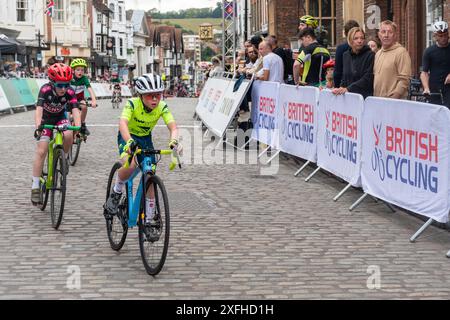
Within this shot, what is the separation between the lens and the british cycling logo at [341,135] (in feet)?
35.7

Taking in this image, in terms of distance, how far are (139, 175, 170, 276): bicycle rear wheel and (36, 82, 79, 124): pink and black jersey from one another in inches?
140

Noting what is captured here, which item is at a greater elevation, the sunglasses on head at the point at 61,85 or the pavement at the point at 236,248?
the sunglasses on head at the point at 61,85

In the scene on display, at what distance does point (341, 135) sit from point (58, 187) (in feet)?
12.6

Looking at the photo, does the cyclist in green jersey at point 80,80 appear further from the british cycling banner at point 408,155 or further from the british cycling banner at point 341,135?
the british cycling banner at point 408,155

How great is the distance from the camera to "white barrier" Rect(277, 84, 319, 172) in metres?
13.0

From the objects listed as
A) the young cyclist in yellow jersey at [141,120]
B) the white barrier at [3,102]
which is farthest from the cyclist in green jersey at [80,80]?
the white barrier at [3,102]

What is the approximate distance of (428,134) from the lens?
8.55m

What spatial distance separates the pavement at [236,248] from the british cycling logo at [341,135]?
560 mm

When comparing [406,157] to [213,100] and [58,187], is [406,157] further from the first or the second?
[213,100]

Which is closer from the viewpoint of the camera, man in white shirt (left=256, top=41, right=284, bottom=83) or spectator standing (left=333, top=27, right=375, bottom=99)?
spectator standing (left=333, top=27, right=375, bottom=99)

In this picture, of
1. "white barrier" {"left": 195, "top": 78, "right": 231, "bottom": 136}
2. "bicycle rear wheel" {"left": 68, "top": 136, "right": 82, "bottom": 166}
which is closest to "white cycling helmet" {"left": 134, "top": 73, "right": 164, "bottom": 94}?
"bicycle rear wheel" {"left": 68, "top": 136, "right": 82, "bottom": 166}

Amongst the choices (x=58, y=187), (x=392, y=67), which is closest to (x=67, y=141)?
(x=58, y=187)

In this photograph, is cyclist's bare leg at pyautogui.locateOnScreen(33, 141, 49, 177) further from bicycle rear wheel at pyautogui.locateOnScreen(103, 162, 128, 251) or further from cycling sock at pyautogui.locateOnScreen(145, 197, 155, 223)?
cycling sock at pyautogui.locateOnScreen(145, 197, 155, 223)

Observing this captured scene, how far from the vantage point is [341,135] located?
11.5 meters
